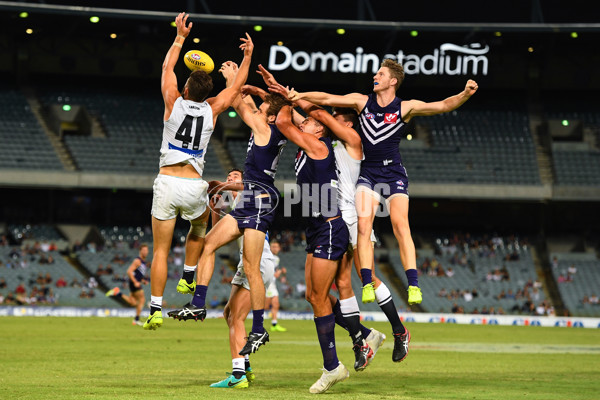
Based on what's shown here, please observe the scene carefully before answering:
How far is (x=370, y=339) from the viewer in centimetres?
1391

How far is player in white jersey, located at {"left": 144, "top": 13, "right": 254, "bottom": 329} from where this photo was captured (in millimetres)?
12789

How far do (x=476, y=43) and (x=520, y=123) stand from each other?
23.9 feet

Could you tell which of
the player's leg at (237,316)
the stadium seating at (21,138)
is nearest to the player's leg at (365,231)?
the player's leg at (237,316)

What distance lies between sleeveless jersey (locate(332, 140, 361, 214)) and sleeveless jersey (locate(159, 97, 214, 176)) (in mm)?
2254

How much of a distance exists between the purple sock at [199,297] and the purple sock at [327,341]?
1822 mm

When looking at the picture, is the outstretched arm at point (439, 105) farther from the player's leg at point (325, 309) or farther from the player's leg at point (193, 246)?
the player's leg at point (193, 246)

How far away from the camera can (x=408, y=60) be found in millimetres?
51500

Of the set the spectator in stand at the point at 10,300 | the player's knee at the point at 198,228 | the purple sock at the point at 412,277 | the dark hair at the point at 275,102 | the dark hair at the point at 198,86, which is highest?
the dark hair at the point at 198,86

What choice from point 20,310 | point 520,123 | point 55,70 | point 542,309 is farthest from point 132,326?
point 520,123

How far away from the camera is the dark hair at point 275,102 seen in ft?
44.1

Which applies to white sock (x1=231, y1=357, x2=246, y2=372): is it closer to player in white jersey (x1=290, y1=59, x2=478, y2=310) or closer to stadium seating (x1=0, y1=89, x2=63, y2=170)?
player in white jersey (x1=290, y1=59, x2=478, y2=310)

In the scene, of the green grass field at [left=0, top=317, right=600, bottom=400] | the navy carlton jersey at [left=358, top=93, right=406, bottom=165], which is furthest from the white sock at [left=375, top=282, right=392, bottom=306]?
the navy carlton jersey at [left=358, top=93, right=406, bottom=165]

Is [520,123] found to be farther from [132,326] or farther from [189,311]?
[189,311]

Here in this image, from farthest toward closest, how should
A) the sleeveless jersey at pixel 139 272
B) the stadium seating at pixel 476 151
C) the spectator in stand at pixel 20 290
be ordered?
the stadium seating at pixel 476 151, the spectator in stand at pixel 20 290, the sleeveless jersey at pixel 139 272
